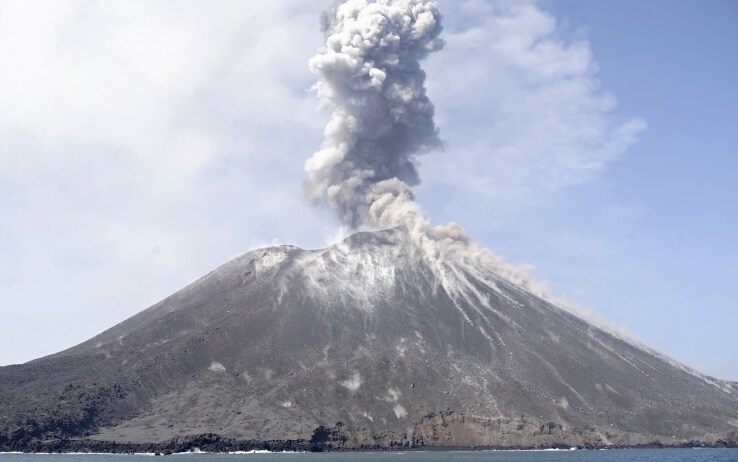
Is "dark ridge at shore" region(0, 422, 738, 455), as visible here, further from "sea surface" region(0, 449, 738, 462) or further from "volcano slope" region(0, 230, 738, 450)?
"sea surface" region(0, 449, 738, 462)

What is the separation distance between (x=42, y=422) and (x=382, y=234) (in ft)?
219

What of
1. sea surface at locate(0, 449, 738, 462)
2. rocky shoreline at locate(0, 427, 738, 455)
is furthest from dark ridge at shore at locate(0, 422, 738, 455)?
sea surface at locate(0, 449, 738, 462)

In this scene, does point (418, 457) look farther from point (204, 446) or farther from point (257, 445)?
point (204, 446)

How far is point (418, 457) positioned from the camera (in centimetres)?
8481

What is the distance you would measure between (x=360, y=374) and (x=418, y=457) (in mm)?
25409

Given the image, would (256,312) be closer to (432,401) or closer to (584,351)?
(432,401)

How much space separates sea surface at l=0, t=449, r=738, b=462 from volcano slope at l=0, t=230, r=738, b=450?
4765 mm

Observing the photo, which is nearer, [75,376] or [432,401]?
[432,401]

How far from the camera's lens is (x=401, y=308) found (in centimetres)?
12531

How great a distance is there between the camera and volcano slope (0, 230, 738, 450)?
98.9 m

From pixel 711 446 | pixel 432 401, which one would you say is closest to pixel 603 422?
pixel 711 446

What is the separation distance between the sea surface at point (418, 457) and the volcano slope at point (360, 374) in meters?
4.76

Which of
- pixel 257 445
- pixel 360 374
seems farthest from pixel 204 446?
A: pixel 360 374

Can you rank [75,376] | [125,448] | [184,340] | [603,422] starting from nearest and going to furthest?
[125,448] < [603,422] < [75,376] < [184,340]
